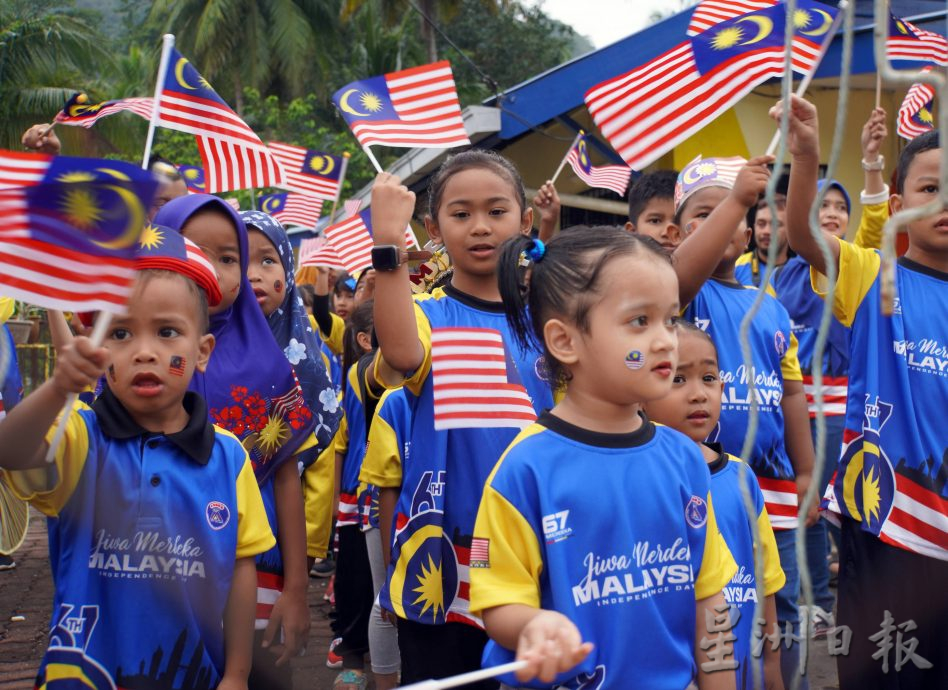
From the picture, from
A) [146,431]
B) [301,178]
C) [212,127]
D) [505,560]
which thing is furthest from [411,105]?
[301,178]

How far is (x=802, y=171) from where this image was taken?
2.80m

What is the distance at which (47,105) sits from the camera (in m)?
26.6

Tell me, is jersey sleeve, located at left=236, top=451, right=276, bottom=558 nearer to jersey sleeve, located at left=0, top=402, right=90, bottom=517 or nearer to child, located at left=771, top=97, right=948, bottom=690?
jersey sleeve, located at left=0, top=402, right=90, bottom=517

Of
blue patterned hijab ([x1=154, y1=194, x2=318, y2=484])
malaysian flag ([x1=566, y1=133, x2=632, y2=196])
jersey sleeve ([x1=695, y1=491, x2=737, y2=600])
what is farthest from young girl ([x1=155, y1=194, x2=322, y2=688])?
malaysian flag ([x1=566, y1=133, x2=632, y2=196])

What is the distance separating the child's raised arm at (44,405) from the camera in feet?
7.06

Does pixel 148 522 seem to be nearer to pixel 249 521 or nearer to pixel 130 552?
pixel 130 552

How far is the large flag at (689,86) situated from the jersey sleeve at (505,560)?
1.51 metres

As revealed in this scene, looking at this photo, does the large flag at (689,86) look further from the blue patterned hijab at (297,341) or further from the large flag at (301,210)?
the large flag at (301,210)

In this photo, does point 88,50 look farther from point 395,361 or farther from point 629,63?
point 395,361

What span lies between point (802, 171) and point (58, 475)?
1.98m

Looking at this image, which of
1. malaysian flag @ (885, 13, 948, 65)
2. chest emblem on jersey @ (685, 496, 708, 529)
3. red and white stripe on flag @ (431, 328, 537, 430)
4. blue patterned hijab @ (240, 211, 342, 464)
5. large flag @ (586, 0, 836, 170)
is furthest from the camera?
malaysian flag @ (885, 13, 948, 65)

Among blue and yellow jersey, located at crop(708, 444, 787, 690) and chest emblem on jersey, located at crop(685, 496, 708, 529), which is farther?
blue and yellow jersey, located at crop(708, 444, 787, 690)

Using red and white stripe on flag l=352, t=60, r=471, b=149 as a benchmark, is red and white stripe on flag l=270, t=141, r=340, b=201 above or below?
above

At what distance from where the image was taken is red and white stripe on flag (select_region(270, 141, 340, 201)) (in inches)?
296
